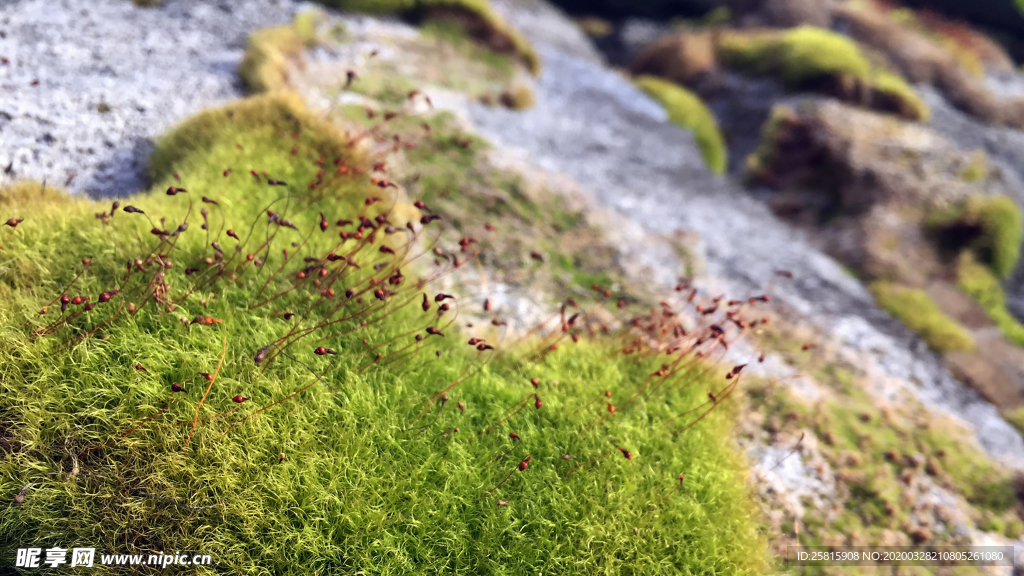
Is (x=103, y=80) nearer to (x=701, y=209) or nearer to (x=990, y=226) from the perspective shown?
(x=701, y=209)

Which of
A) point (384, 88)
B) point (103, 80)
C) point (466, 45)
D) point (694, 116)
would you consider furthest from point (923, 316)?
point (103, 80)

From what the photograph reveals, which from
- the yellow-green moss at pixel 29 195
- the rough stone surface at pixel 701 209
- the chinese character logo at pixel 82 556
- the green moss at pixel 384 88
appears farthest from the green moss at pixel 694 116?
the chinese character logo at pixel 82 556

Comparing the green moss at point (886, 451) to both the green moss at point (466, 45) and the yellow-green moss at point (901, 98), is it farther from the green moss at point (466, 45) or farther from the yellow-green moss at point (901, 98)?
the yellow-green moss at point (901, 98)

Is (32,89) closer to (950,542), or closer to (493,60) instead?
(493,60)

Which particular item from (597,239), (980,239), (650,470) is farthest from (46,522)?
(980,239)

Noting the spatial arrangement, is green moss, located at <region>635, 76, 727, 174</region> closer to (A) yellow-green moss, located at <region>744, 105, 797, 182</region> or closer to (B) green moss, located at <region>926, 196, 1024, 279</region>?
(A) yellow-green moss, located at <region>744, 105, 797, 182</region>

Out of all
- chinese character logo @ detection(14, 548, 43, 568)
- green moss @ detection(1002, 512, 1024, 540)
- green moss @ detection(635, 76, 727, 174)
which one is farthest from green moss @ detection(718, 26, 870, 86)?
chinese character logo @ detection(14, 548, 43, 568)
